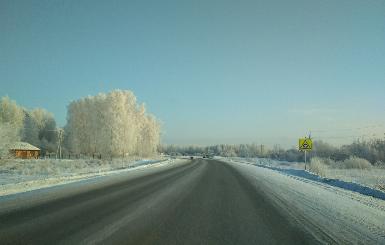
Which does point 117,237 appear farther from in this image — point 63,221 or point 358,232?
point 358,232

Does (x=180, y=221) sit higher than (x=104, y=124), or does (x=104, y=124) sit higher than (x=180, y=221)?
(x=104, y=124)

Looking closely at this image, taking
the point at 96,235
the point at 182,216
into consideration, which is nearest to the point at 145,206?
the point at 182,216

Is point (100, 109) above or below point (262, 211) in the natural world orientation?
above

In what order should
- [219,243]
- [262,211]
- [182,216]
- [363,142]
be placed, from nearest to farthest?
1. [219,243]
2. [182,216]
3. [262,211]
4. [363,142]

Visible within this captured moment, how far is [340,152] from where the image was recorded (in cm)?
8969

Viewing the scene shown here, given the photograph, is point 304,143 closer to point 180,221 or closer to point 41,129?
point 180,221

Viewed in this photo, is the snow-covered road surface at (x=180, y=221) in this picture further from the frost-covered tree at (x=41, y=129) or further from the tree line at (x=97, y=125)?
the frost-covered tree at (x=41, y=129)

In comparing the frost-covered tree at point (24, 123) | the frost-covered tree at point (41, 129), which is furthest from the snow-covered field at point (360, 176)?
the frost-covered tree at point (41, 129)

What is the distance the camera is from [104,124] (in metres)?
73.4

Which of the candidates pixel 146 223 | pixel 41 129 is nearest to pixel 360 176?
pixel 146 223

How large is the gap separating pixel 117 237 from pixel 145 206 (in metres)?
4.42

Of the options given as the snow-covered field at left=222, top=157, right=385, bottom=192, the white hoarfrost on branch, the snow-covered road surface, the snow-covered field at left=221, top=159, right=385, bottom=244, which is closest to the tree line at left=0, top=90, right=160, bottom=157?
the white hoarfrost on branch

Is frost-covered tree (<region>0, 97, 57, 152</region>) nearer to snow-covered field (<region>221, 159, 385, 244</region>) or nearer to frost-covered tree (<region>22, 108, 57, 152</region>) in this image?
frost-covered tree (<region>22, 108, 57, 152</region>)

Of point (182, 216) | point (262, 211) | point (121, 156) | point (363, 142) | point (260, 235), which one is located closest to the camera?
point (260, 235)
